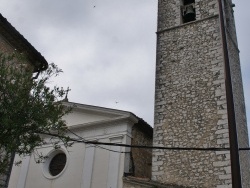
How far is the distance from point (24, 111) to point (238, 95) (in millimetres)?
9667

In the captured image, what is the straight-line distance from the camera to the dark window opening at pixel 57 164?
15.2 meters

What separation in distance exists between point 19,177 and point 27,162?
68 cm

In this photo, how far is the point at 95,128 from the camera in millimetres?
15242

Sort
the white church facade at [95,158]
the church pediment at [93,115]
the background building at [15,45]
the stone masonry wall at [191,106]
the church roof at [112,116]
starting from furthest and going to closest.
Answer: the church pediment at [93,115] → the church roof at [112,116] → the white church facade at [95,158] → the stone masonry wall at [191,106] → the background building at [15,45]

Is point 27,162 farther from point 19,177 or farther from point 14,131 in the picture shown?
point 14,131

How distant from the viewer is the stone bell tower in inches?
457

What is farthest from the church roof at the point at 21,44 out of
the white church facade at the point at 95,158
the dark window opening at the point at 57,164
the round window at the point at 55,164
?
the dark window opening at the point at 57,164

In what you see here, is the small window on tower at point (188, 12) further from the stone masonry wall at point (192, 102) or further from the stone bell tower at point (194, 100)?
the stone masonry wall at point (192, 102)

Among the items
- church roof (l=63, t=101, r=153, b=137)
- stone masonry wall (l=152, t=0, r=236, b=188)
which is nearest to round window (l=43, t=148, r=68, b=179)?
church roof (l=63, t=101, r=153, b=137)

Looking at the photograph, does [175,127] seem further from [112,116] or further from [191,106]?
[112,116]

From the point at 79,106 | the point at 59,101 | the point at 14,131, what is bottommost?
the point at 14,131

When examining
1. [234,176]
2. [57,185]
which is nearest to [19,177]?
[57,185]

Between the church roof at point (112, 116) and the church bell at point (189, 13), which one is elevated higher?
the church bell at point (189, 13)

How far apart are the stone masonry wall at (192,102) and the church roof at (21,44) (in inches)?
188
